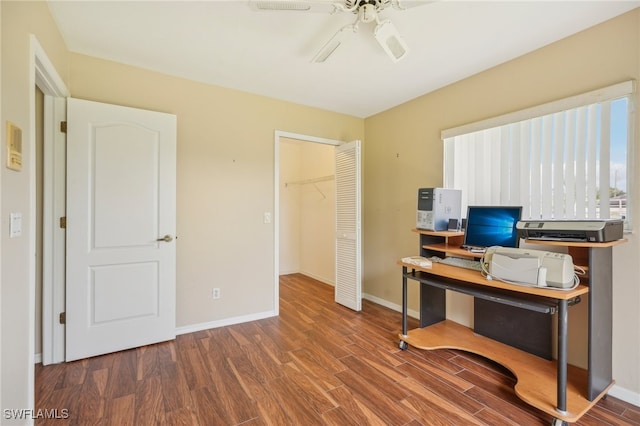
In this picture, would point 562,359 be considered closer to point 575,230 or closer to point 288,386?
point 575,230

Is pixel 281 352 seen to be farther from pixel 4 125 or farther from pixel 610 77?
pixel 610 77

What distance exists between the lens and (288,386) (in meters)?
2.02

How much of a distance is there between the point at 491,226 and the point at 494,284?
0.64m

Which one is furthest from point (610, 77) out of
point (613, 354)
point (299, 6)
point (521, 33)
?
point (299, 6)

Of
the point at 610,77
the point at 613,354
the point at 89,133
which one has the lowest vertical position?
the point at 613,354

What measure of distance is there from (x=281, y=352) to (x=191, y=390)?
76 cm

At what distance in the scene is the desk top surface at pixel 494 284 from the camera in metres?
1.65

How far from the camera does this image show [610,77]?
6.40 ft

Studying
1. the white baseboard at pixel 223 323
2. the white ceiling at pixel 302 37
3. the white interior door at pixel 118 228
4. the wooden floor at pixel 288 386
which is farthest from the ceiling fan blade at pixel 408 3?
the white baseboard at pixel 223 323

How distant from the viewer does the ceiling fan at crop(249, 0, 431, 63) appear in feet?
5.02

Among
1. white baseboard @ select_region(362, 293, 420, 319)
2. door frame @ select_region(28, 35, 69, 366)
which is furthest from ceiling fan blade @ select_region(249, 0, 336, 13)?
white baseboard @ select_region(362, 293, 420, 319)

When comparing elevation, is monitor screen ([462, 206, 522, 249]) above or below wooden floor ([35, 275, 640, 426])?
above

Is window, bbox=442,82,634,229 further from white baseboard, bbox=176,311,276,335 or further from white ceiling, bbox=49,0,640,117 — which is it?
white baseboard, bbox=176,311,276,335

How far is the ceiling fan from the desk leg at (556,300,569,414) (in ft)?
6.11
